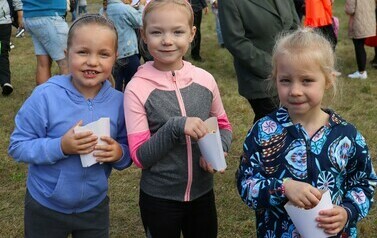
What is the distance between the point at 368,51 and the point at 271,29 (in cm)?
601

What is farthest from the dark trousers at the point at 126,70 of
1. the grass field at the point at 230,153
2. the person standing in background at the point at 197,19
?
the person standing in background at the point at 197,19

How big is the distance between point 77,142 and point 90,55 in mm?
362

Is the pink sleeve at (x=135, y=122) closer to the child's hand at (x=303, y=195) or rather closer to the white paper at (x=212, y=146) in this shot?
the white paper at (x=212, y=146)

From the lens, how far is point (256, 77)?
330cm

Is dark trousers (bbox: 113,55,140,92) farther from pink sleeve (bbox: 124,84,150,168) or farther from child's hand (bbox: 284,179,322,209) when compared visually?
child's hand (bbox: 284,179,322,209)

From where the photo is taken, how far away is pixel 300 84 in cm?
185

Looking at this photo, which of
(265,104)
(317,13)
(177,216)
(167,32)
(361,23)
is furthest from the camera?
(361,23)

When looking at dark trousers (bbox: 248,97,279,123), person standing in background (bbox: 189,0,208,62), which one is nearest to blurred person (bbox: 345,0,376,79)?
person standing in background (bbox: 189,0,208,62)

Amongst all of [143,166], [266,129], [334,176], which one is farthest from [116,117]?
[334,176]

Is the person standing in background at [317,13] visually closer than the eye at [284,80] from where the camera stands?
No

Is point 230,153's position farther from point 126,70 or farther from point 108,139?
point 108,139

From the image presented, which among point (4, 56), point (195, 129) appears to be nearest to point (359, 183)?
point (195, 129)

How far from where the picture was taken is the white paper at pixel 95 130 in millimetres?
1992

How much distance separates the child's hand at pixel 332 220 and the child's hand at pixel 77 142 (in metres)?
0.89
